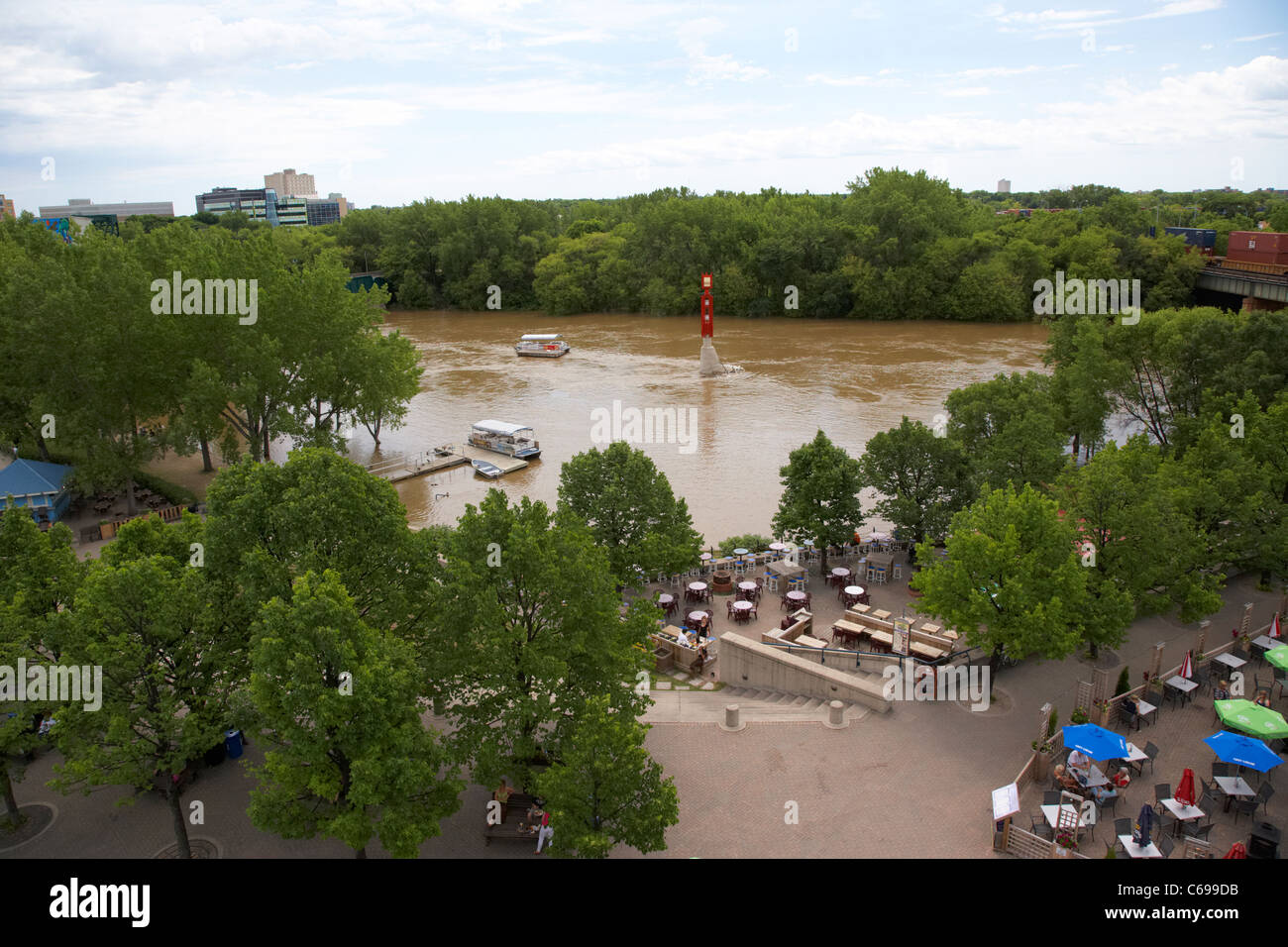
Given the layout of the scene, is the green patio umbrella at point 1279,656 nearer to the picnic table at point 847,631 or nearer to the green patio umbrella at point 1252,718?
the green patio umbrella at point 1252,718

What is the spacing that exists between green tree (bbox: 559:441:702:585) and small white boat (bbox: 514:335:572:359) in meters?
56.0

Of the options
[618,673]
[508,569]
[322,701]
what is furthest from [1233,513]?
[322,701]

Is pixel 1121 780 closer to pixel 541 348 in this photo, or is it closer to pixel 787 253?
pixel 541 348

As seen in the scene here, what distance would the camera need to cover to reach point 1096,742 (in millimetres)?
16844

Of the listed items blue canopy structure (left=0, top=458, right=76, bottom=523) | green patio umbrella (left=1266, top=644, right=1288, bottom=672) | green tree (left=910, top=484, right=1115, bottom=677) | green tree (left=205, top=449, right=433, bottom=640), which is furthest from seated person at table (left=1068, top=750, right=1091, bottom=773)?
blue canopy structure (left=0, top=458, right=76, bottom=523)

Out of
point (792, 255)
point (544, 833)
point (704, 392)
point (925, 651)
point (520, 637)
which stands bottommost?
point (544, 833)

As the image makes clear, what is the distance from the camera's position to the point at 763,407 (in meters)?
59.9

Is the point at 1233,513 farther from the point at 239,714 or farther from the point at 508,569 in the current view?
the point at 239,714

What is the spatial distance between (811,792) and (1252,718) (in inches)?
354

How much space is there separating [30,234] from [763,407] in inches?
1773

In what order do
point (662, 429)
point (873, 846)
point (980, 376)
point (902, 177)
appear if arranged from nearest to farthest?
point (873, 846) → point (662, 429) → point (980, 376) → point (902, 177)

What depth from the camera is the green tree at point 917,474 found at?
93.3 feet

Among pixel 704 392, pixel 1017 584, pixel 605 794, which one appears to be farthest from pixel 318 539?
pixel 704 392

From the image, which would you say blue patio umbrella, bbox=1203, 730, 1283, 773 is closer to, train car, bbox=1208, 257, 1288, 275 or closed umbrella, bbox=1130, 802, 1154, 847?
closed umbrella, bbox=1130, 802, 1154, 847
